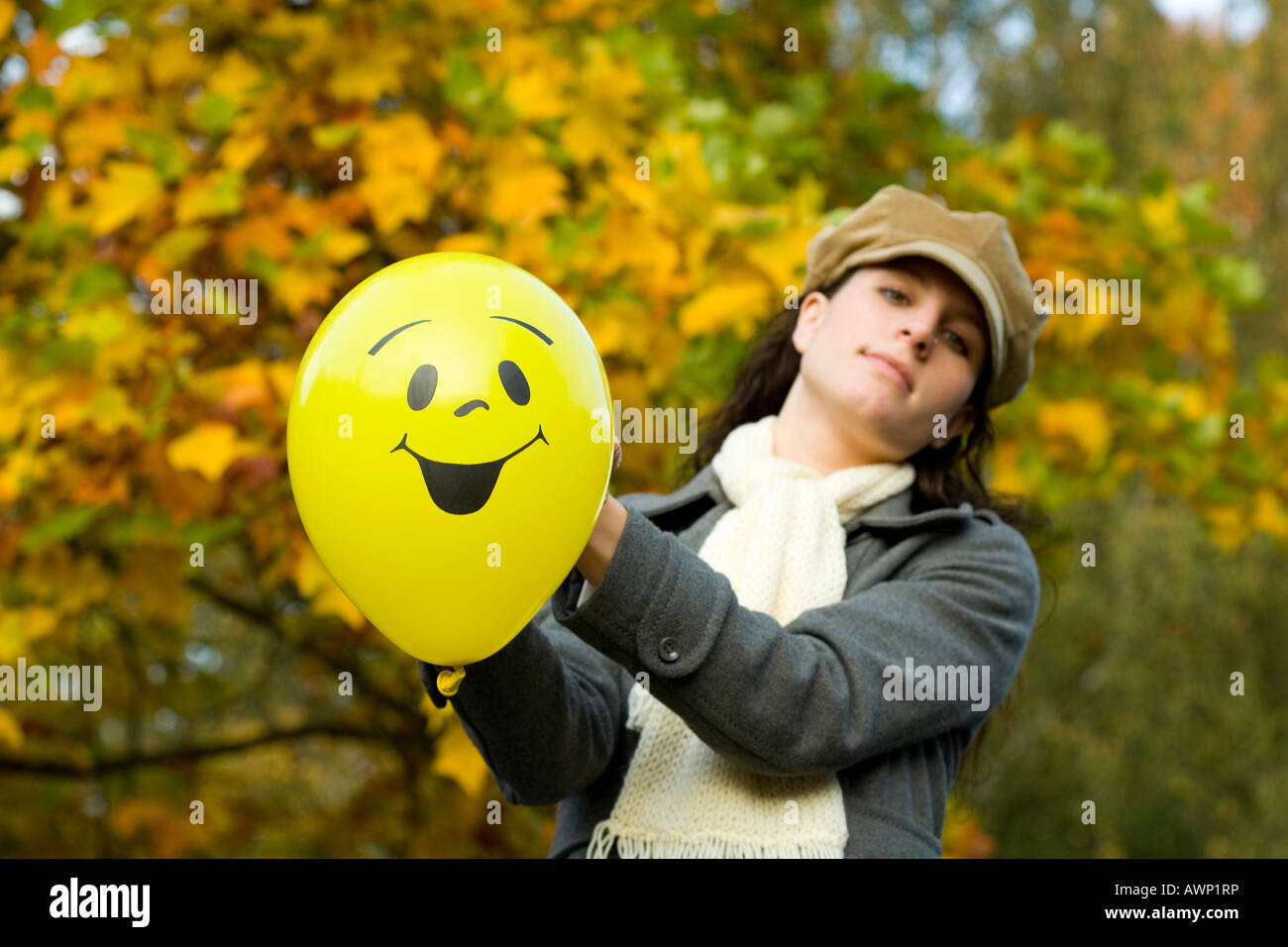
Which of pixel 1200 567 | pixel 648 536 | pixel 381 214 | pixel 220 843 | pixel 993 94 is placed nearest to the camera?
pixel 648 536

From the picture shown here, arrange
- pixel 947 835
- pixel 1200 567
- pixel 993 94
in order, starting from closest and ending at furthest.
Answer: pixel 947 835
pixel 1200 567
pixel 993 94

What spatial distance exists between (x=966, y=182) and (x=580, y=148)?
3.45 ft

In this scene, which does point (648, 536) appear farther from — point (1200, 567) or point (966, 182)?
point (1200, 567)

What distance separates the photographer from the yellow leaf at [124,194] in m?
2.35

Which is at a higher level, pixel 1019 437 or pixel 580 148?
pixel 580 148

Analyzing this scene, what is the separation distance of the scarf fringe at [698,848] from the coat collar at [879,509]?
38cm

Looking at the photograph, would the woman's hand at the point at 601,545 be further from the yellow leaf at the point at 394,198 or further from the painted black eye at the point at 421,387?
the yellow leaf at the point at 394,198

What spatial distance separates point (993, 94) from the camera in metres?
8.33

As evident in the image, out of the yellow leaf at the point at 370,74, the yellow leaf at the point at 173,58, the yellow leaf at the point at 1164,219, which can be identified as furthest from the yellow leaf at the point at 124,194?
the yellow leaf at the point at 1164,219

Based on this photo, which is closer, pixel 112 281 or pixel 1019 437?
pixel 112 281

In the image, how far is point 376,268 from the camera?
2729 mm

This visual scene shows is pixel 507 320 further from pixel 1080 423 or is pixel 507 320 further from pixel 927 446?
pixel 1080 423

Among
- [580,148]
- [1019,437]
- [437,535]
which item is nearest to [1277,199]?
[1019,437]

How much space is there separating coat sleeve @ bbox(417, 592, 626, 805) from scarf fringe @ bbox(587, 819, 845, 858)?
0.07 meters
